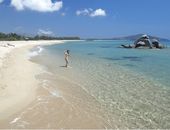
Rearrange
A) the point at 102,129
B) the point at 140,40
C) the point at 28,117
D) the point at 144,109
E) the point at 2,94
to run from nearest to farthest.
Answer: the point at 102,129 → the point at 28,117 → the point at 144,109 → the point at 2,94 → the point at 140,40

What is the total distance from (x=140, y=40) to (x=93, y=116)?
66.0m

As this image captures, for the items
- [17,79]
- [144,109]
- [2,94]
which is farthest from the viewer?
[17,79]

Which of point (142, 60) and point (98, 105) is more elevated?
point (98, 105)

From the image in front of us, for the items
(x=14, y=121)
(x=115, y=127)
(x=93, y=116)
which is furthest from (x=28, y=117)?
(x=115, y=127)

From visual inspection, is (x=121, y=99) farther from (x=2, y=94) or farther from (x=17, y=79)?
(x=17, y=79)

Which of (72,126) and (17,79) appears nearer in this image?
(72,126)

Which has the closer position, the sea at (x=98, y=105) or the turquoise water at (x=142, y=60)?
the sea at (x=98, y=105)

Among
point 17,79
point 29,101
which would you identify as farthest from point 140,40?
point 29,101

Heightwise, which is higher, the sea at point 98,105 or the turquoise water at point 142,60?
the sea at point 98,105

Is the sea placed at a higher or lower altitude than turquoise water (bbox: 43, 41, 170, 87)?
higher

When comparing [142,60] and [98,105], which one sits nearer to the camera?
[98,105]

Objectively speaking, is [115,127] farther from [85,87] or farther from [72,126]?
[85,87]

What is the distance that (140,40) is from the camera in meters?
74.1

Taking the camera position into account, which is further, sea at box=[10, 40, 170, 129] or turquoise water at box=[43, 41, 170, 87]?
turquoise water at box=[43, 41, 170, 87]
